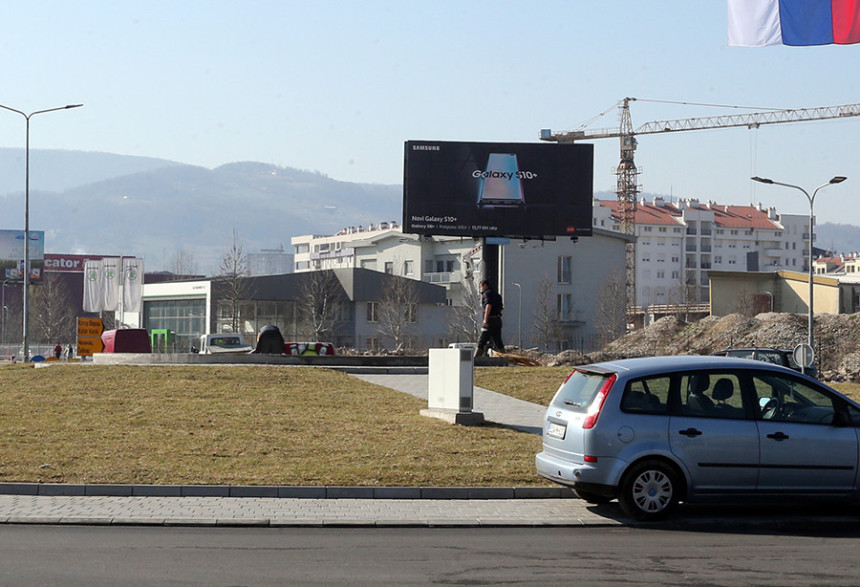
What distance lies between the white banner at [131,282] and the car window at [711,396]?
192 ft

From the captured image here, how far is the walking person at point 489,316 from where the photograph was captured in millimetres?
30438

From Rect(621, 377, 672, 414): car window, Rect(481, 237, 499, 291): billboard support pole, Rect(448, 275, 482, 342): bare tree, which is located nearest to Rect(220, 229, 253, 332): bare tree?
Rect(448, 275, 482, 342): bare tree

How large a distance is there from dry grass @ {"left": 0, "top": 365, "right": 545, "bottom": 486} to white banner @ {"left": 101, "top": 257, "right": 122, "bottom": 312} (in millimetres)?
43937

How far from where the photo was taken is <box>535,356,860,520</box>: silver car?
Answer: 37.2ft

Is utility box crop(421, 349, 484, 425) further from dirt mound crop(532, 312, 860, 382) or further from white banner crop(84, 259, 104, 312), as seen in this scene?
white banner crop(84, 259, 104, 312)

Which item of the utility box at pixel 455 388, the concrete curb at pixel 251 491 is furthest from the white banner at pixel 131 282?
the concrete curb at pixel 251 491

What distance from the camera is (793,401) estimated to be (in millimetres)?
11727

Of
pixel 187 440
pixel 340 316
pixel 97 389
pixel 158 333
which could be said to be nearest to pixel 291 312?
pixel 340 316

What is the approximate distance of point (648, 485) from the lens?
11.4 metres

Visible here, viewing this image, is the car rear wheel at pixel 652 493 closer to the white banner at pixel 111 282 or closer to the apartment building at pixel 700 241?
the white banner at pixel 111 282

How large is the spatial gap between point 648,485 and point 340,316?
70.8 metres

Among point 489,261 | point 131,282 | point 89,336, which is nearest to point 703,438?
point 489,261

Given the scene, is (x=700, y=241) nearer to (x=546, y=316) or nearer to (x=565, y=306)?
(x=565, y=306)

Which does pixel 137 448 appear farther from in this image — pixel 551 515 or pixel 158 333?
pixel 158 333
